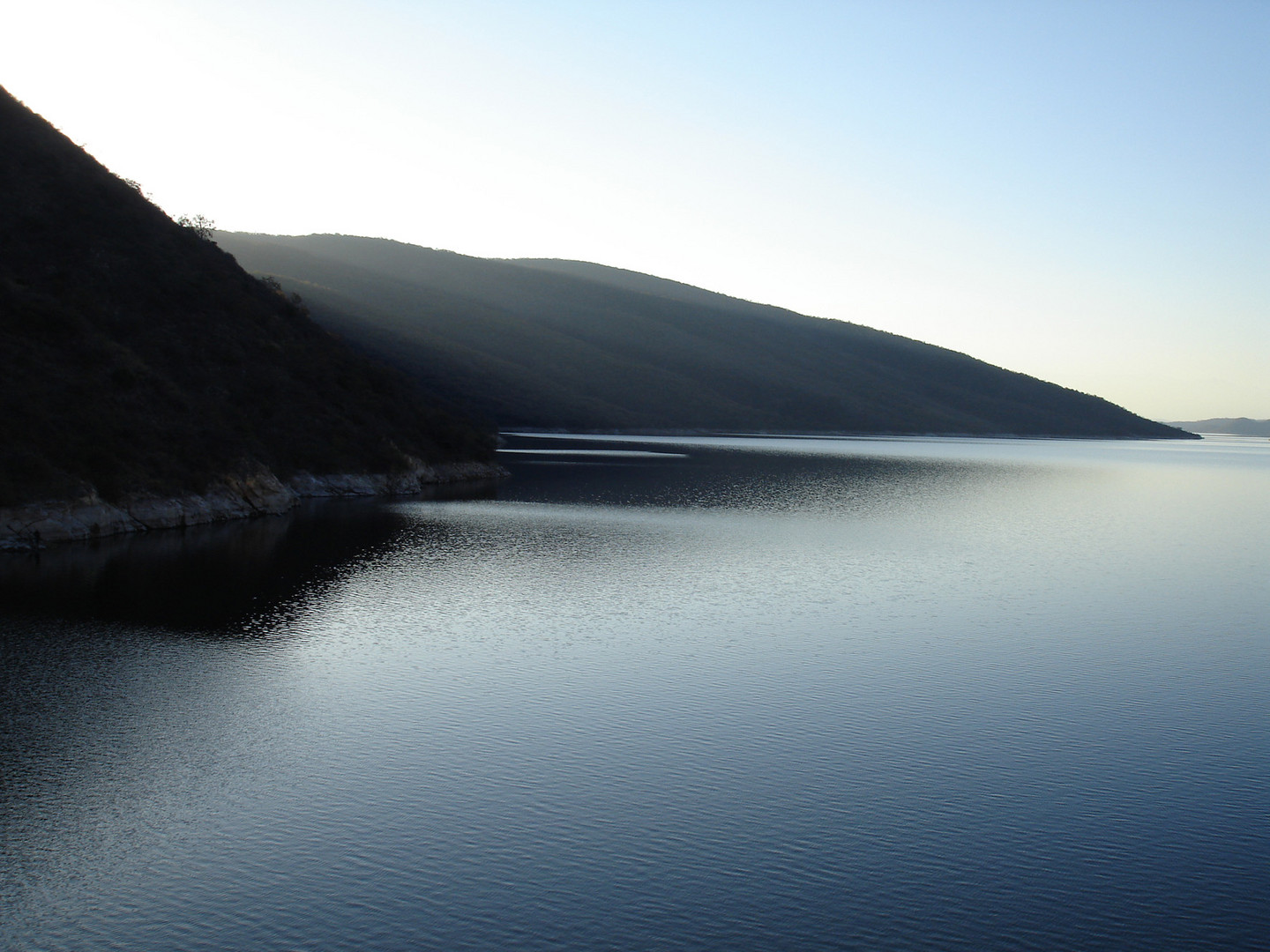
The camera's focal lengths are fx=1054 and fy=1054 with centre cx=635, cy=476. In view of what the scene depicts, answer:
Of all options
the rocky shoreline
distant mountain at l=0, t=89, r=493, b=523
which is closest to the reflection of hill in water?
the rocky shoreline

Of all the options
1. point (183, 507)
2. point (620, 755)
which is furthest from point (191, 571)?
point (620, 755)

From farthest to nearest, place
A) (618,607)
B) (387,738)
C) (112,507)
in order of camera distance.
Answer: (112,507) < (618,607) < (387,738)

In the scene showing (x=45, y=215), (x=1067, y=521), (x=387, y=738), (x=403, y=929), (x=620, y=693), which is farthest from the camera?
(x=45, y=215)

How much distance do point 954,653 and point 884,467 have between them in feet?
284

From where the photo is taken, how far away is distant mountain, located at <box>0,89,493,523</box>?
44031 millimetres

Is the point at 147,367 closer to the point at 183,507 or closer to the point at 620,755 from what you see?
the point at 183,507

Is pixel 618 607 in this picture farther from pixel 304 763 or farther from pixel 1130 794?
pixel 1130 794

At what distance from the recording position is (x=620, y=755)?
1783 centimetres

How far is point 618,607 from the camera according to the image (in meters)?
31.1

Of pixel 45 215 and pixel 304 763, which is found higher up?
pixel 45 215

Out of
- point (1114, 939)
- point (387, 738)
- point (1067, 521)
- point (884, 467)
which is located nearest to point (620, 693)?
point (387, 738)

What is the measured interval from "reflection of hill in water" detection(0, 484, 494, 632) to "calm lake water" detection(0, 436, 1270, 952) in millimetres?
255

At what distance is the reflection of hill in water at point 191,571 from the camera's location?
2831 centimetres

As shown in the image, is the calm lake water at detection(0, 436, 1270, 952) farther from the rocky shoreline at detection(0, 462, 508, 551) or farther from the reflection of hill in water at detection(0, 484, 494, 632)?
the rocky shoreline at detection(0, 462, 508, 551)
